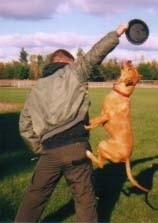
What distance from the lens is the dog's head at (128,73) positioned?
18.2 ft

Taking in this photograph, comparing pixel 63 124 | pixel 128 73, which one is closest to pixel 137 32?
pixel 128 73

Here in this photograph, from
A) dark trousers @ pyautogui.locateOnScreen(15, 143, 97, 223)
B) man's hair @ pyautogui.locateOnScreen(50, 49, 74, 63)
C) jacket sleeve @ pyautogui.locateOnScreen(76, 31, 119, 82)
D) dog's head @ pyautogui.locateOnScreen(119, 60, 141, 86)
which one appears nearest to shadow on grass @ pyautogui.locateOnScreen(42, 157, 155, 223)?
dark trousers @ pyautogui.locateOnScreen(15, 143, 97, 223)

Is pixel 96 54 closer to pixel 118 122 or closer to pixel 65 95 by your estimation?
pixel 65 95

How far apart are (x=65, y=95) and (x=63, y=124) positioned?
322mm

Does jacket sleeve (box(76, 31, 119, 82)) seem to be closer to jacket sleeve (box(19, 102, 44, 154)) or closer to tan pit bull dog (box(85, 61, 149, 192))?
tan pit bull dog (box(85, 61, 149, 192))

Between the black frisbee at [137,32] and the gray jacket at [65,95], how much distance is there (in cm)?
21

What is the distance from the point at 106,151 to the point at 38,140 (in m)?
0.80

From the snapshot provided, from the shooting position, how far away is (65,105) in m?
5.80

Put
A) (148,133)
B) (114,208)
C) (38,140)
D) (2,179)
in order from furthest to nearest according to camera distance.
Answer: (148,133) → (2,179) → (114,208) → (38,140)

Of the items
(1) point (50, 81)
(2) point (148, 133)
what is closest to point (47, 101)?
(1) point (50, 81)

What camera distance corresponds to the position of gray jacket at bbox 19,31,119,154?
5.79 metres

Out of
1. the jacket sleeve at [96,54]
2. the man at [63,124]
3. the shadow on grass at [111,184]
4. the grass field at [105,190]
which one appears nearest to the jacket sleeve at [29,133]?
the man at [63,124]

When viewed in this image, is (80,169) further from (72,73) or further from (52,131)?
(72,73)

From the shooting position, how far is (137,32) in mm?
5539
